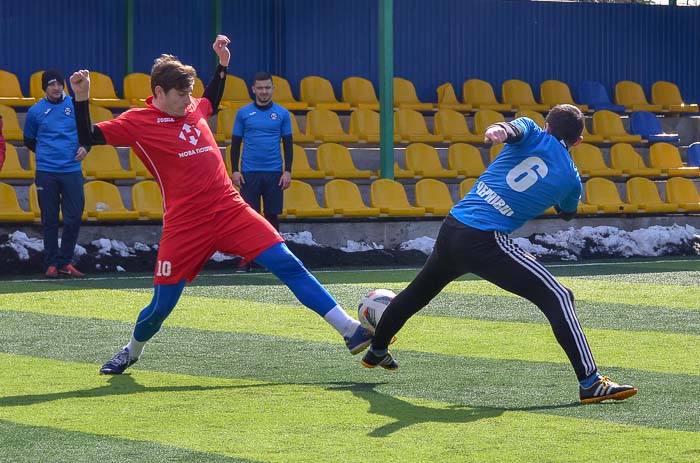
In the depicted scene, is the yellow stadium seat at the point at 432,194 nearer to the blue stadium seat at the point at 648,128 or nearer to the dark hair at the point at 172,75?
the blue stadium seat at the point at 648,128

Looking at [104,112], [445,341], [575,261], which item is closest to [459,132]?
[575,261]

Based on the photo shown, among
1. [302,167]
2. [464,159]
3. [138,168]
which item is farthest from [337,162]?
[138,168]

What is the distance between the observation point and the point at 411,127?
69.5ft

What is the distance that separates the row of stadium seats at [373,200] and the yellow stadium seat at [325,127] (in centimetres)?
111

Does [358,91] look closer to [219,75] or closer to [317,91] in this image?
[317,91]

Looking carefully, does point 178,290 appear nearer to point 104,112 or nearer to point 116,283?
point 116,283

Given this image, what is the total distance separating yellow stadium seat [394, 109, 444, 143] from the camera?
20.9 meters

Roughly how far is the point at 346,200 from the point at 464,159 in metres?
2.62

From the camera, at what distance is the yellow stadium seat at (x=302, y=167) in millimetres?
19094

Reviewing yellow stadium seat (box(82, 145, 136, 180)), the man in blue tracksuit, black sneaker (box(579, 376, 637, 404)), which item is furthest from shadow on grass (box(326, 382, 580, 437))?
yellow stadium seat (box(82, 145, 136, 180))

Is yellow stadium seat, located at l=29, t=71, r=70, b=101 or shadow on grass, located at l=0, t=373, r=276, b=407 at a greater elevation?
yellow stadium seat, located at l=29, t=71, r=70, b=101

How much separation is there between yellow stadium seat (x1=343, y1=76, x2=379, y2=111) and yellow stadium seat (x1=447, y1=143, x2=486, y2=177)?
7.18 ft

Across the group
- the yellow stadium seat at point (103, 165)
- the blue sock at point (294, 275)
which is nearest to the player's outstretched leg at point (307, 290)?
the blue sock at point (294, 275)

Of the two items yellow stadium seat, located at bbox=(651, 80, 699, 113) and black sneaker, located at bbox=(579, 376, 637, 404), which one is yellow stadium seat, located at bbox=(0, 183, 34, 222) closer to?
black sneaker, located at bbox=(579, 376, 637, 404)
